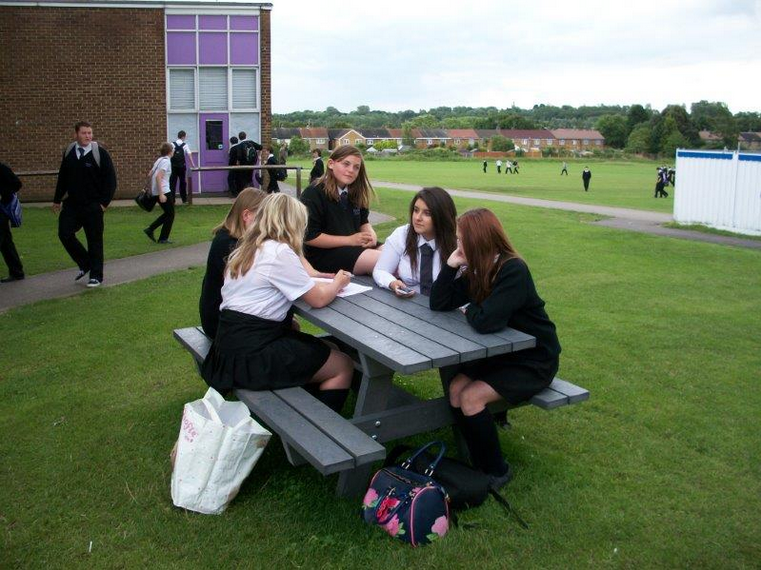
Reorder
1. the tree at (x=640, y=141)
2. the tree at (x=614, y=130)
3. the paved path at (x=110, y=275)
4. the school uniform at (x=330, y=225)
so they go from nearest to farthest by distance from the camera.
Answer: the school uniform at (x=330, y=225), the paved path at (x=110, y=275), the tree at (x=640, y=141), the tree at (x=614, y=130)

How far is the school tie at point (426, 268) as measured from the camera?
541 centimetres

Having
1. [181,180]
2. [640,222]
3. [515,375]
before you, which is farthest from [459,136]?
[515,375]

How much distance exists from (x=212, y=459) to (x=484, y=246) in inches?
69.5

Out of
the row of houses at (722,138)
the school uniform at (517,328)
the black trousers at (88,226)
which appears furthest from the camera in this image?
the row of houses at (722,138)

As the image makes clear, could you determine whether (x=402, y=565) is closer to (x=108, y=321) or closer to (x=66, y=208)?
(x=108, y=321)

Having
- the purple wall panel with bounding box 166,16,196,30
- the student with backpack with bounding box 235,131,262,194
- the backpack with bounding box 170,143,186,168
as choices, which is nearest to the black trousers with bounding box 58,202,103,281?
the backpack with bounding box 170,143,186,168

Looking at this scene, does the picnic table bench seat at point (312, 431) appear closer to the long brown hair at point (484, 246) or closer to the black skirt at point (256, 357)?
the black skirt at point (256, 357)

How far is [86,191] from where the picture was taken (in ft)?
31.2

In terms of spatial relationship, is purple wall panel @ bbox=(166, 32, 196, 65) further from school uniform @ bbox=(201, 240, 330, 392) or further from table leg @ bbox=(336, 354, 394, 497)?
table leg @ bbox=(336, 354, 394, 497)

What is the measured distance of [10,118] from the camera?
2169 centimetres

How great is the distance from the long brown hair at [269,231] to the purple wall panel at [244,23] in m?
20.2

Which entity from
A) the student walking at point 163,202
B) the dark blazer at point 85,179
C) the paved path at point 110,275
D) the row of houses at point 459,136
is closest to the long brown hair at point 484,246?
the paved path at point 110,275

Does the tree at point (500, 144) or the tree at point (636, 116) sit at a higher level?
the tree at point (636, 116)

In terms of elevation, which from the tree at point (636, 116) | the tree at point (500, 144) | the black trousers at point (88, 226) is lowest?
the black trousers at point (88, 226)
